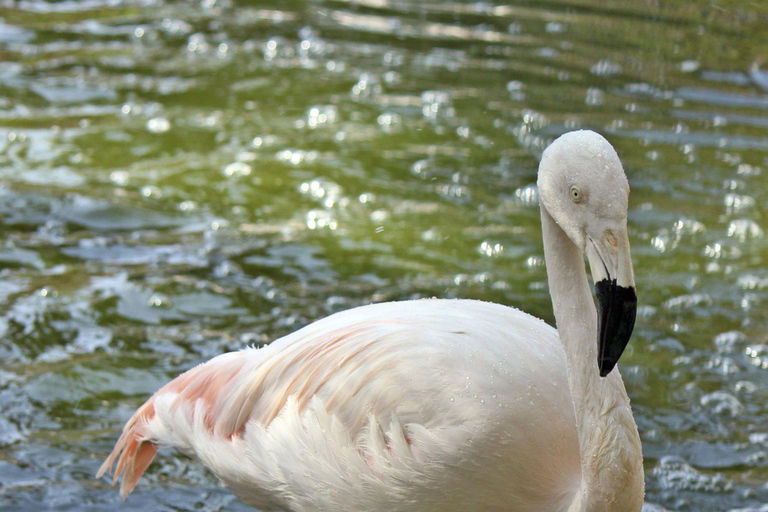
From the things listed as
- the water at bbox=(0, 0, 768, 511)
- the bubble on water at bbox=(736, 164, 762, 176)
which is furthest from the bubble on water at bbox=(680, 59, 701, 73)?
the bubble on water at bbox=(736, 164, 762, 176)

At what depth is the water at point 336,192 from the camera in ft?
14.7

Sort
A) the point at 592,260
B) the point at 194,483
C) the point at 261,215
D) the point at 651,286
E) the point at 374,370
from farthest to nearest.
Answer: the point at 261,215, the point at 651,286, the point at 194,483, the point at 374,370, the point at 592,260

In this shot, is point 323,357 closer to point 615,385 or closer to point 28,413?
point 615,385

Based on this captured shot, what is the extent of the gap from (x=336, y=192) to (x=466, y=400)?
375 centimetres

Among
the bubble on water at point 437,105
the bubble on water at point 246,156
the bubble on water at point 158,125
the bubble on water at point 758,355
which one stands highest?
the bubble on water at point 437,105

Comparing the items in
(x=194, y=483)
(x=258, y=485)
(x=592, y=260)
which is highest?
(x=592, y=260)

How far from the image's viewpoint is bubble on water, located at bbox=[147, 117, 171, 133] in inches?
294

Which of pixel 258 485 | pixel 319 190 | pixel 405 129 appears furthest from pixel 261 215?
pixel 258 485

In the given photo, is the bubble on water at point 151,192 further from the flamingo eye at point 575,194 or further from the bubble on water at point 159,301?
the flamingo eye at point 575,194

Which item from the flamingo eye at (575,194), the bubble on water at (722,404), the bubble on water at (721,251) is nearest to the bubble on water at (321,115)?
the bubble on water at (721,251)

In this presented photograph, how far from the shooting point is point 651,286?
18.2 ft

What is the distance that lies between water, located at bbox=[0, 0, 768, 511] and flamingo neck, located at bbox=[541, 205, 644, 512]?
1.14 m

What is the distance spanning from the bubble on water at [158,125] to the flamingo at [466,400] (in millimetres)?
4273

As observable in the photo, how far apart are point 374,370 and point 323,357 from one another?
0.24 metres
